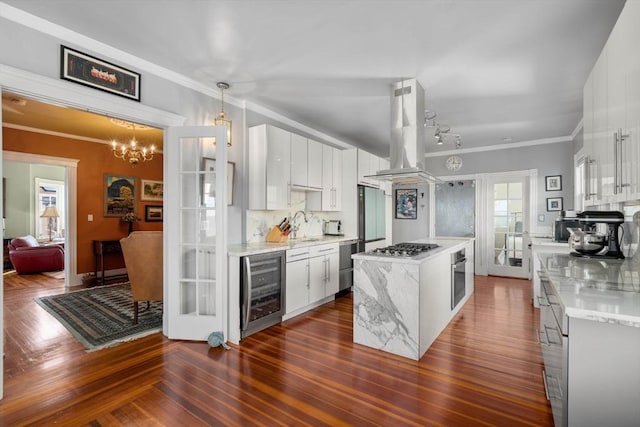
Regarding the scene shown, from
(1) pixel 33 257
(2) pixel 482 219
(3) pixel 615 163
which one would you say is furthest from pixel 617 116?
(1) pixel 33 257

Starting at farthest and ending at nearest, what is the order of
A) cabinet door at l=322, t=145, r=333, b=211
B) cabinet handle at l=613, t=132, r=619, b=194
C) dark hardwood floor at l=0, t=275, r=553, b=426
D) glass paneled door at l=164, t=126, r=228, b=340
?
cabinet door at l=322, t=145, r=333, b=211, glass paneled door at l=164, t=126, r=228, b=340, dark hardwood floor at l=0, t=275, r=553, b=426, cabinet handle at l=613, t=132, r=619, b=194

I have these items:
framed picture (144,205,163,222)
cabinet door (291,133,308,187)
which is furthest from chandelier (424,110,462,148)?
framed picture (144,205,163,222)

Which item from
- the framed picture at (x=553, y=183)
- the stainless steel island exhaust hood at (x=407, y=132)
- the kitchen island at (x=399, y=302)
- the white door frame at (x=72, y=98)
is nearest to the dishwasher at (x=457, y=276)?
the kitchen island at (x=399, y=302)

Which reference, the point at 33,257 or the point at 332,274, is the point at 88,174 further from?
the point at 332,274

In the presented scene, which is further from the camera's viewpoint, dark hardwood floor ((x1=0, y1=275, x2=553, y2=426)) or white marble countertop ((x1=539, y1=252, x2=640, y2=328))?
dark hardwood floor ((x1=0, y1=275, x2=553, y2=426))

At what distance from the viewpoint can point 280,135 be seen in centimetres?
397

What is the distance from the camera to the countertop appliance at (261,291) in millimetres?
3059

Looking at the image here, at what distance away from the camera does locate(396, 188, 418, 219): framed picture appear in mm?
6957

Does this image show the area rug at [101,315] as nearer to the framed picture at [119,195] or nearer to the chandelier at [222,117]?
the framed picture at [119,195]

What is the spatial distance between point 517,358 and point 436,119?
3.30 m

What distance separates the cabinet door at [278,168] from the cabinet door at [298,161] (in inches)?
3.3

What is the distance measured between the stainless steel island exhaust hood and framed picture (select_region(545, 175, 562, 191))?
361 cm

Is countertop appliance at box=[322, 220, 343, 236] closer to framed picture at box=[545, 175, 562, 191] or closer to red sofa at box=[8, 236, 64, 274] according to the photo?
framed picture at box=[545, 175, 562, 191]

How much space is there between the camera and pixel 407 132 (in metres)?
3.33
